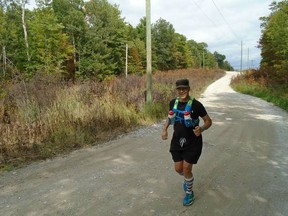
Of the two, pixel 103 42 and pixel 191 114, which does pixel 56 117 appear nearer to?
pixel 191 114

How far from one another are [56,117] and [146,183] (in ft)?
11.7

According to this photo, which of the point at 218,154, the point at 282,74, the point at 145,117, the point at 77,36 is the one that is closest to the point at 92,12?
the point at 77,36

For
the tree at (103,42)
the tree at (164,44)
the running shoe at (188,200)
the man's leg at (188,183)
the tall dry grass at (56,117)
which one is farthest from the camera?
the tree at (164,44)

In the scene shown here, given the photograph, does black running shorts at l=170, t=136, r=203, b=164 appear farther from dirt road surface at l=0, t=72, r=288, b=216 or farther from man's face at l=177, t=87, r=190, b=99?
dirt road surface at l=0, t=72, r=288, b=216

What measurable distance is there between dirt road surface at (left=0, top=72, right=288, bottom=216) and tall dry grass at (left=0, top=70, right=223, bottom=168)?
596mm

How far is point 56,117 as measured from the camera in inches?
294

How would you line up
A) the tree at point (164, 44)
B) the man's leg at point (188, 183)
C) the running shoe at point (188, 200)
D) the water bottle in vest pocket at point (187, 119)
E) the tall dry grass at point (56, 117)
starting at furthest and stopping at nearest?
the tree at point (164, 44)
the tall dry grass at point (56, 117)
the running shoe at point (188, 200)
the man's leg at point (188, 183)
the water bottle in vest pocket at point (187, 119)

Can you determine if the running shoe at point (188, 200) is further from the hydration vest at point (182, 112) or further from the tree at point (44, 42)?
the tree at point (44, 42)

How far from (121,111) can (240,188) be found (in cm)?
540

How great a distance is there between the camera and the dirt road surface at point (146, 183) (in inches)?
155

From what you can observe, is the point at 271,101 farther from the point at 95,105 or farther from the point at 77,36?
the point at 77,36

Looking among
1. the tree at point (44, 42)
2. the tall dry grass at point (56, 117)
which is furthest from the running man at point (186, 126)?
the tree at point (44, 42)

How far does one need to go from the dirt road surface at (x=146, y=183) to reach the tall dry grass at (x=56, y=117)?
0.60 metres

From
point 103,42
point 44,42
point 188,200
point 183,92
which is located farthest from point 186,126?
point 103,42
